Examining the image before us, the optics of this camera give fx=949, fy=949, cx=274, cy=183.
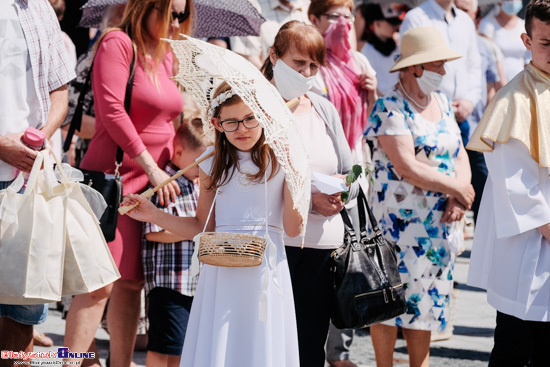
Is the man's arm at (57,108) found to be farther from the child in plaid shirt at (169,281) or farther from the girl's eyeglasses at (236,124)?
the girl's eyeglasses at (236,124)

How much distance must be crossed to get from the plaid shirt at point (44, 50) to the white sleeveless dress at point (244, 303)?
1155 mm

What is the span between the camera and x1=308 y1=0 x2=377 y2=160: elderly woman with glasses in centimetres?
614

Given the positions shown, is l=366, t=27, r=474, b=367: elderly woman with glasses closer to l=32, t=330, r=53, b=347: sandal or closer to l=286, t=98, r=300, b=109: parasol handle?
l=286, t=98, r=300, b=109: parasol handle

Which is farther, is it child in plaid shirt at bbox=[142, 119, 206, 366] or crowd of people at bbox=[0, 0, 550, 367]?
child in plaid shirt at bbox=[142, 119, 206, 366]

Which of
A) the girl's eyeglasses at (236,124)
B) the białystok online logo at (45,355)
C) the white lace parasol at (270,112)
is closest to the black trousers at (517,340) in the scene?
the white lace parasol at (270,112)

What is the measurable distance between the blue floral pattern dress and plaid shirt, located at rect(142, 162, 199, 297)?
1.31m

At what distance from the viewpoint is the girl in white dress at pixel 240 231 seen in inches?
163

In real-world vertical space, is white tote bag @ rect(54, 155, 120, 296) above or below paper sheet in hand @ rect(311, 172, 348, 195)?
below

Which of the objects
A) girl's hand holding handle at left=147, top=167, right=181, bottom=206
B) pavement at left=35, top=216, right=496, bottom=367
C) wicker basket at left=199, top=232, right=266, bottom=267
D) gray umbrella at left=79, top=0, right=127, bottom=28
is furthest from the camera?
pavement at left=35, top=216, right=496, bottom=367

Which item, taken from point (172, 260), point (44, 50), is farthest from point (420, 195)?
point (44, 50)

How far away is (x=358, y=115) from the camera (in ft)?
20.6

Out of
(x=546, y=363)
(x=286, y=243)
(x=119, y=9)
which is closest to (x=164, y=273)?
(x=286, y=243)

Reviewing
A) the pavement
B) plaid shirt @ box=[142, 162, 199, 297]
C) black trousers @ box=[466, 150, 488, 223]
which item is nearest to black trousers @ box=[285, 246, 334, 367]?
plaid shirt @ box=[142, 162, 199, 297]

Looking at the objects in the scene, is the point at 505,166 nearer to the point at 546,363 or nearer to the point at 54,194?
the point at 546,363
